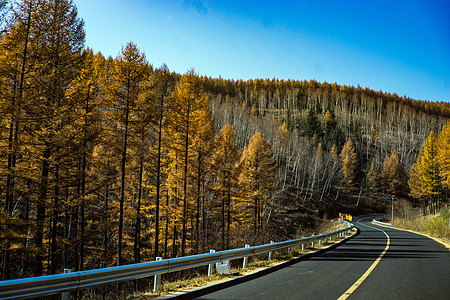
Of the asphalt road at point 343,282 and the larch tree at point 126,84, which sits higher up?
the larch tree at point 126,84

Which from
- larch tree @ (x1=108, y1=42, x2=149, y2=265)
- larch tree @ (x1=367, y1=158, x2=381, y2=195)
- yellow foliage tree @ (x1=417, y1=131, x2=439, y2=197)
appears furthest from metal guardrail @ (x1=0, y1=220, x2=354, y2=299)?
larch tree @ (x1=367, y1=158, x2=381, y2=195)

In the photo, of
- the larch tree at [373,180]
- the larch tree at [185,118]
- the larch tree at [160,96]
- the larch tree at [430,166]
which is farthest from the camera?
the larch tree at [373,180]

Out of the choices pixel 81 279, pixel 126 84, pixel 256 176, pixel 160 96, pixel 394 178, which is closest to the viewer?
pixel 81 279

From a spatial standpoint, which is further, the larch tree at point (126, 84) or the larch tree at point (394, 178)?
the larch tree at point (394, 178)

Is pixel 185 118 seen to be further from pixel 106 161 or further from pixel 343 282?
pixel 343 282

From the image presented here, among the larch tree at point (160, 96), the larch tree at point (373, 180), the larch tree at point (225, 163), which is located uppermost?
the larch tree at point (160, 96)

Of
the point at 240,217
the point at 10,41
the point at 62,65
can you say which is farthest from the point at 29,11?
the point at 240,217

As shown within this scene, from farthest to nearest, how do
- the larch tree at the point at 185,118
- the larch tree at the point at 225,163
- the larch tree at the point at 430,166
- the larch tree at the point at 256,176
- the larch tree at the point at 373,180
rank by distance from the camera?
the larch tree at the point at 373,180 → the larch tree at the point at 430,166 → the larch tree at the point at 256,176 → the larch tree at the point at 225,163 → the larch tree at the point at 185,118

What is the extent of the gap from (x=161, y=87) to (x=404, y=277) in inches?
631

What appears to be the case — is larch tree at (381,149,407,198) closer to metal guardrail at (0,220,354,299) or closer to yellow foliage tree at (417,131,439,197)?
yellow foliage tree at (417,131,439,197)

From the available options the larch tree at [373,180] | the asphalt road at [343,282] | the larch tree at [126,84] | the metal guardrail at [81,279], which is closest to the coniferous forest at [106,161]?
the larch tree at [126,84]

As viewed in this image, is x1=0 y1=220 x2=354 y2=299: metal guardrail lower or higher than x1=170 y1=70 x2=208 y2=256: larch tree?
lower

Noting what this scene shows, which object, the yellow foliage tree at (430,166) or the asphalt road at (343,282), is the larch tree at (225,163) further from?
the yellow foliage tree at (430,166)

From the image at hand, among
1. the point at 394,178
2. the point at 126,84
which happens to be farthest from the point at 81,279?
the point at 394,178
